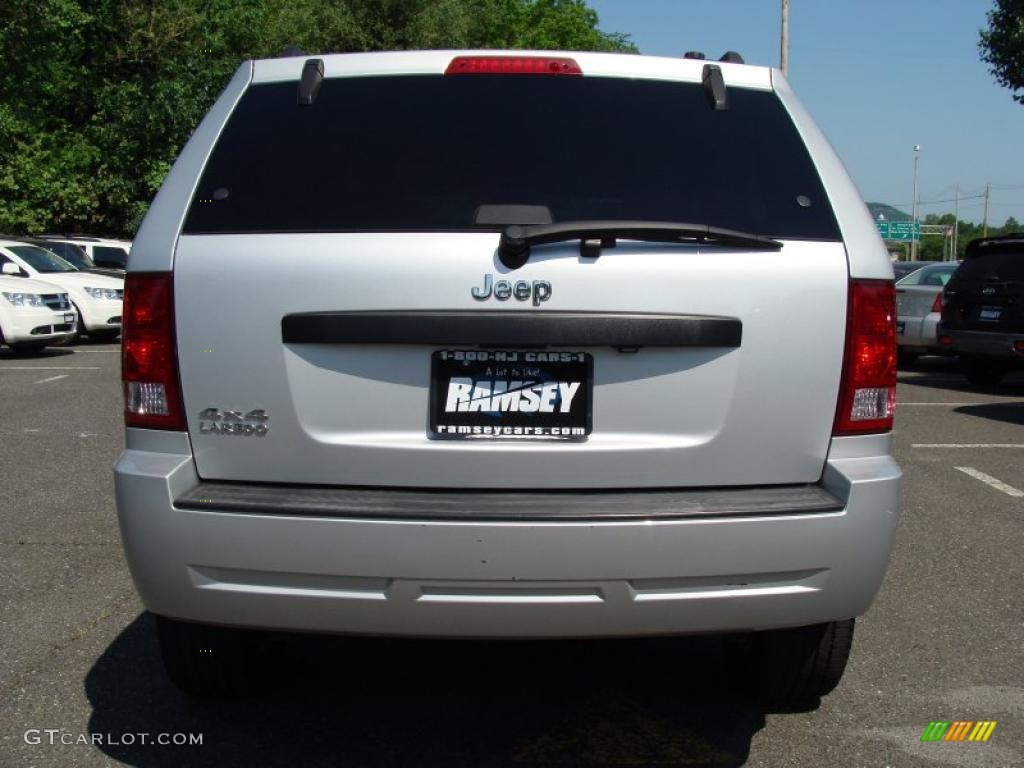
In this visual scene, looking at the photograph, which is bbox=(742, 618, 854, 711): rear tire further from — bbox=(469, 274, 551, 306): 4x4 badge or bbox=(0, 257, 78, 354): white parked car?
bbox=(0, 257, 78, 354): white parked car

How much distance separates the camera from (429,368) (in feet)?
9.82

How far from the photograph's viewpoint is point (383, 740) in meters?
3.52

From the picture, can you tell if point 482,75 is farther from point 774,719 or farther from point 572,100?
point 774,719

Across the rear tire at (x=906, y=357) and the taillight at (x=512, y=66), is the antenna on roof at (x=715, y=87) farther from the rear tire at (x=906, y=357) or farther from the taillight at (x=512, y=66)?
the rear tire at (x=906, y=357)

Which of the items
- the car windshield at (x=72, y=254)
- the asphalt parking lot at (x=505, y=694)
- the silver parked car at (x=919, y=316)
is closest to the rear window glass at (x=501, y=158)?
the asphalt parking lot at (x=505, y=694)

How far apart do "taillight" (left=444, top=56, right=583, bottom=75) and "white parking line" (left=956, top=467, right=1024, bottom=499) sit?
5341 mm

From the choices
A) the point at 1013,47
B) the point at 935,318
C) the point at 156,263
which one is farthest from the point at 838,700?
the point at 1013,47

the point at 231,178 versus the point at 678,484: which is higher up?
the point at 231,178

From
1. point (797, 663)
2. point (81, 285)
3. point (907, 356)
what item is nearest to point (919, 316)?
point (907, 356)

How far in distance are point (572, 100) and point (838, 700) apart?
2088 millimetres

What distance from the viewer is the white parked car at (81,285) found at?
18578 millimetres

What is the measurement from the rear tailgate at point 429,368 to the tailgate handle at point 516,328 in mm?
24

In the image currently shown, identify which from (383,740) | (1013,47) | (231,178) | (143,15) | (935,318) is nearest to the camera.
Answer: (231,178)

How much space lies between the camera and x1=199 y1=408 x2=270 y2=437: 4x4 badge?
3.01 m
